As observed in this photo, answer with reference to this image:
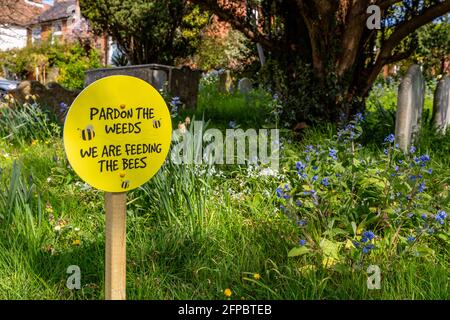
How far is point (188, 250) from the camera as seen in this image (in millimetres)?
2801

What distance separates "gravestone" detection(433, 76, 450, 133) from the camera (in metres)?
5.92

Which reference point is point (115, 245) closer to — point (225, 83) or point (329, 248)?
point (329, 248)

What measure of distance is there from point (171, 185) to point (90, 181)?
1.34m

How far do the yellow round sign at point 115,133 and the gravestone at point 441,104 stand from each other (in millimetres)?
4672

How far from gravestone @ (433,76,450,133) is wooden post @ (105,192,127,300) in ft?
15.7

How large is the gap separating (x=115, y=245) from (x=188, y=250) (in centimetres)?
83

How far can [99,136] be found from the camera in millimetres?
1938

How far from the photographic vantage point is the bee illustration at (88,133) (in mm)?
1909

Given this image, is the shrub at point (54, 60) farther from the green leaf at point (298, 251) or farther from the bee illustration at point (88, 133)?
the bee illustration at point (88, 133)

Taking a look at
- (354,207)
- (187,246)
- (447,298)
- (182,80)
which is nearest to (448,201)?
(354,207)

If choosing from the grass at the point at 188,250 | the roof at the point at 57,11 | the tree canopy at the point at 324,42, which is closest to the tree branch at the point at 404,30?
the tree canopy at the point at 324,42

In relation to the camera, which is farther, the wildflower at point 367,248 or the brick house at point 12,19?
the brick house at point 12,19

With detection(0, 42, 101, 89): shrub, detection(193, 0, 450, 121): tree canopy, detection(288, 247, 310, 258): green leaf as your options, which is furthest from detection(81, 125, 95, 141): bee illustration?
detection(0, 42, 101, 89): shrub

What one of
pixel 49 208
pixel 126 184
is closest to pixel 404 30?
pixel 49 208
